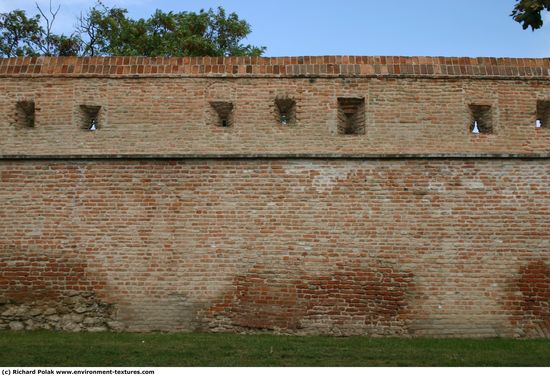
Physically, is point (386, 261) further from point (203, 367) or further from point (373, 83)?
point (203, 367)

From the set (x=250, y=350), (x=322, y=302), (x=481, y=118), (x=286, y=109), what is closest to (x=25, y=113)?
(x=286, y=109)

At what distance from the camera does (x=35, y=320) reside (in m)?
8.95

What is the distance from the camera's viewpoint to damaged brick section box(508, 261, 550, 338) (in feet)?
29.0

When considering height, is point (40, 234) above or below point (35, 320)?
above

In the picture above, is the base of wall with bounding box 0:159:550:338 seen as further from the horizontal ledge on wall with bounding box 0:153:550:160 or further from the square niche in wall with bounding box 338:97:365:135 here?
the square niche in wall with bounding box 338:97:365:135

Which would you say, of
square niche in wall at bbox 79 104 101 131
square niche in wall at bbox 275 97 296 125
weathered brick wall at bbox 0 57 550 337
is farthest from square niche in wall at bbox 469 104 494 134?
square niche in wall at bbox 79 104 101 131

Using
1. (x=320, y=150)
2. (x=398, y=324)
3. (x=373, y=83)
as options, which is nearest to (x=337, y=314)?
(x=398, y=324)

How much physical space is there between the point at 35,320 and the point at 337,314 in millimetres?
4101

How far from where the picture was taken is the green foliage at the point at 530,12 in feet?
27.2

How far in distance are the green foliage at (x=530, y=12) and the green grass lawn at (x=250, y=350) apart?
13.4ft

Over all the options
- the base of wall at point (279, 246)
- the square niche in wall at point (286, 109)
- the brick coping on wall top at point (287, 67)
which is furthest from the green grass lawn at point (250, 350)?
the brick coping on wall top at point (287, 67)

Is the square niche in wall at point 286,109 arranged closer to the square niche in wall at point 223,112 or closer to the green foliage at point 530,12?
the square niche in wall at point 223,112

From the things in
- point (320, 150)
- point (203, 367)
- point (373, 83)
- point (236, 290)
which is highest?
point (373, 83)

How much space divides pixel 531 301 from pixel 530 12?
3819 mm
